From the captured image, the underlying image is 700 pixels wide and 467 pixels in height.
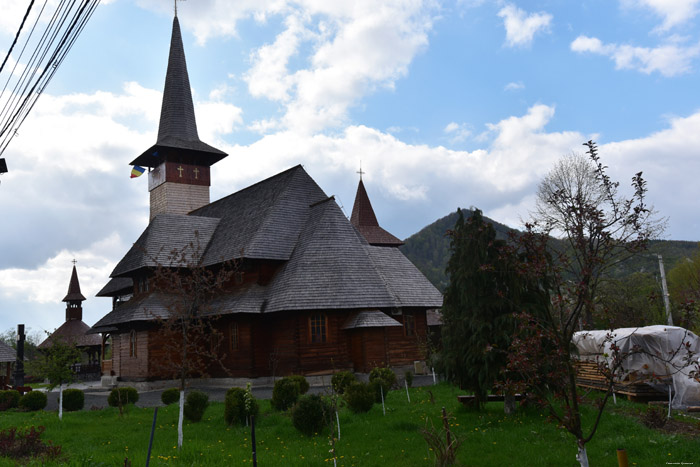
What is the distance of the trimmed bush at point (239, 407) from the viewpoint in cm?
1266

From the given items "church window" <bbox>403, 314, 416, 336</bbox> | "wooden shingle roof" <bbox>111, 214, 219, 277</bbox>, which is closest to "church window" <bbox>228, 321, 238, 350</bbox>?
"wooden shingle roof" <bbox>111, 214, 219, 277</bbox>

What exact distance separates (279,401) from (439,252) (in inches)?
4348

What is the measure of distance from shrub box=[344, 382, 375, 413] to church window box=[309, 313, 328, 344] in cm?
971

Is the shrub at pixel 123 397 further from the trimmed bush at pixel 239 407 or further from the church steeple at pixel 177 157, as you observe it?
the church steeple at pixel 177 157

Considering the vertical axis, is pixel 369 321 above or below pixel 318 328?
above

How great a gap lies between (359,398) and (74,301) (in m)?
46.8

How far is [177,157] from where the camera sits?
125ft

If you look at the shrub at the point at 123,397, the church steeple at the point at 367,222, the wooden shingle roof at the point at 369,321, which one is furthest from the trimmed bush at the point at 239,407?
the church steeple at the point at 367,222

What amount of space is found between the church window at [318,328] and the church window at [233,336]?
157 inches

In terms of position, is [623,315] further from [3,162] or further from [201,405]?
[3,162]

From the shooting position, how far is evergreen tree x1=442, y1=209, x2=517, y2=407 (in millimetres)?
11852

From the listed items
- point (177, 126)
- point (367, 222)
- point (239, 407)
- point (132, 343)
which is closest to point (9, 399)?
point (132, 343)

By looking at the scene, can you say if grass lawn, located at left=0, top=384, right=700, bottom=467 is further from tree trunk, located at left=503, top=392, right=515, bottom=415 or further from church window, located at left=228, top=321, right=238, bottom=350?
church window, located at left=228, top=321, right=238, bottom=350

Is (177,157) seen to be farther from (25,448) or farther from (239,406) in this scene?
(25,448)
